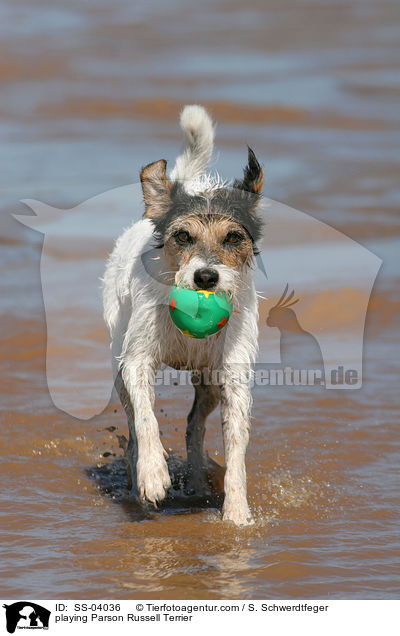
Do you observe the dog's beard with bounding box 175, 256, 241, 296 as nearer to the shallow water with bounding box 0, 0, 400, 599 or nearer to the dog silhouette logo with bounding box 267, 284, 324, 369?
the shallow water with bounding box 0, 0, 400, 599

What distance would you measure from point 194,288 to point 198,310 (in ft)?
0.43

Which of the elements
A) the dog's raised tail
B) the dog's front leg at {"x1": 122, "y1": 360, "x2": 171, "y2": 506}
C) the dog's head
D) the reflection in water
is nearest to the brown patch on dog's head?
the dog's head

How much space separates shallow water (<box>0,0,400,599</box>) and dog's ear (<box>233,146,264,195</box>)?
2.10m

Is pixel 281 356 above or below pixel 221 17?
below

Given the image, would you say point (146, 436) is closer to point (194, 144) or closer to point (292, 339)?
point (194, 144)

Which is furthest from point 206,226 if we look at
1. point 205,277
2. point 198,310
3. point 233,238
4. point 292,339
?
point 292,339

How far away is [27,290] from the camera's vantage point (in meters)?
12.2

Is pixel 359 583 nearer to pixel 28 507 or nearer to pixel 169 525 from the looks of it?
pixel 169 525

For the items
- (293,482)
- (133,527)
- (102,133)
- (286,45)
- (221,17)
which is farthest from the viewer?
(221,17)

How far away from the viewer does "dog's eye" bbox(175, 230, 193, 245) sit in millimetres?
6344

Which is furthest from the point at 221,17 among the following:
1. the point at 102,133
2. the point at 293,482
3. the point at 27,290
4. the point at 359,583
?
the point at 359,583
